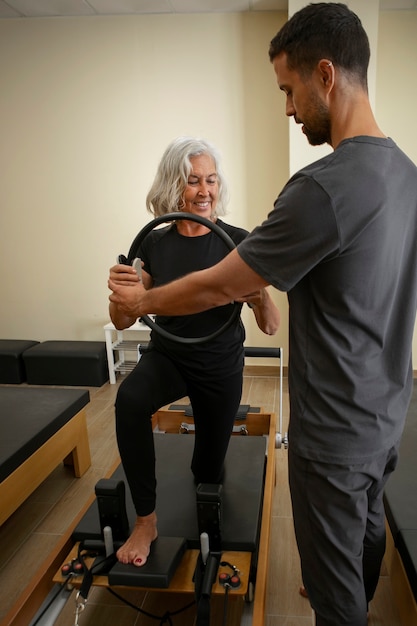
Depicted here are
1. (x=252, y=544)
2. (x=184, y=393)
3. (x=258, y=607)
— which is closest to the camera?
(x=258, y=607)

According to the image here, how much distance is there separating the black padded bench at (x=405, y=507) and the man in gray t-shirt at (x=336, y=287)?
26 cm

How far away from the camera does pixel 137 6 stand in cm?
344

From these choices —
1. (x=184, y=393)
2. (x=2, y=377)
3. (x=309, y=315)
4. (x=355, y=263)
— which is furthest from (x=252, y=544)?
(x=2, y=377)

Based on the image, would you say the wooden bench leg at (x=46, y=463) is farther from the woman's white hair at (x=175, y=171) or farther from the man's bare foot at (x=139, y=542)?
the woman's white hair at (x=175, y=171)

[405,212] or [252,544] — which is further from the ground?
[405,212]

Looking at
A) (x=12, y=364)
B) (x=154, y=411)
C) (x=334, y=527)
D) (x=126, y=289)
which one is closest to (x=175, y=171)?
(x=126, y=289)

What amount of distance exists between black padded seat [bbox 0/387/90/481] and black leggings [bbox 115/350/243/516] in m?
0.67

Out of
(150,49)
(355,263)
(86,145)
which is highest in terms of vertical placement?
(150,49)

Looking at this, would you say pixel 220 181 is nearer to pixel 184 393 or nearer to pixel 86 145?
pixel 184 393

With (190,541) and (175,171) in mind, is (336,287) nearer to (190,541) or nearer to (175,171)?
(175,171)

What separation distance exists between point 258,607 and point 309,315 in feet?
2.69

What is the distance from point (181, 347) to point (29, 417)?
3.46ft

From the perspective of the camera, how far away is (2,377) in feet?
13.1

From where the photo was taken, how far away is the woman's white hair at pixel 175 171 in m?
1.62
